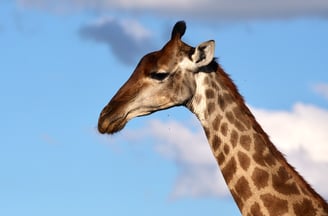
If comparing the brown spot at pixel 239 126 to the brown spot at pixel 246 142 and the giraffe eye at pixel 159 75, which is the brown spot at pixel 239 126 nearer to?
the brown spot at pixel 246 142

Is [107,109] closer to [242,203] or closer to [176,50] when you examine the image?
[176,50]

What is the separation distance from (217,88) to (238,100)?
442 mm

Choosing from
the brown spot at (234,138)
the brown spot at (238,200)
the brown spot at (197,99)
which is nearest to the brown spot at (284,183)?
the brown spot at (238,200)

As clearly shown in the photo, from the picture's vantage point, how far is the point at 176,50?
1546cm

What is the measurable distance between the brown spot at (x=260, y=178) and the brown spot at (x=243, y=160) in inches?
7.3

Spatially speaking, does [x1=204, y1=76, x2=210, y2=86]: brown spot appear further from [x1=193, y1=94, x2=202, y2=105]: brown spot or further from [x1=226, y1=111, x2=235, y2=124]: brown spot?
[x1=226, y1=111, x2=235, y2=124]: brown spot

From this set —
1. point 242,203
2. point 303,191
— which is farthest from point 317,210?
point 242,203

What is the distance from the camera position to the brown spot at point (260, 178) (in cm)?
Answer: 1427

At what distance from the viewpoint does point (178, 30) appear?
51.5 ft

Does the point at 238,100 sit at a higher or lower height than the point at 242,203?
higher

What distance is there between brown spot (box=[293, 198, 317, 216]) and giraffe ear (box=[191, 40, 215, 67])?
10.2 ft

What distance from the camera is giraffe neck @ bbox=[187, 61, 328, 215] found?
46.2 ft

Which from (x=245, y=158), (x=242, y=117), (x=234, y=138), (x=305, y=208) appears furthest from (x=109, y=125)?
(x=305, y=208)

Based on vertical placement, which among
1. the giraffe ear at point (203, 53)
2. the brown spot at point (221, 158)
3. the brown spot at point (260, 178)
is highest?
the giraffe ear at point (203, 53)
